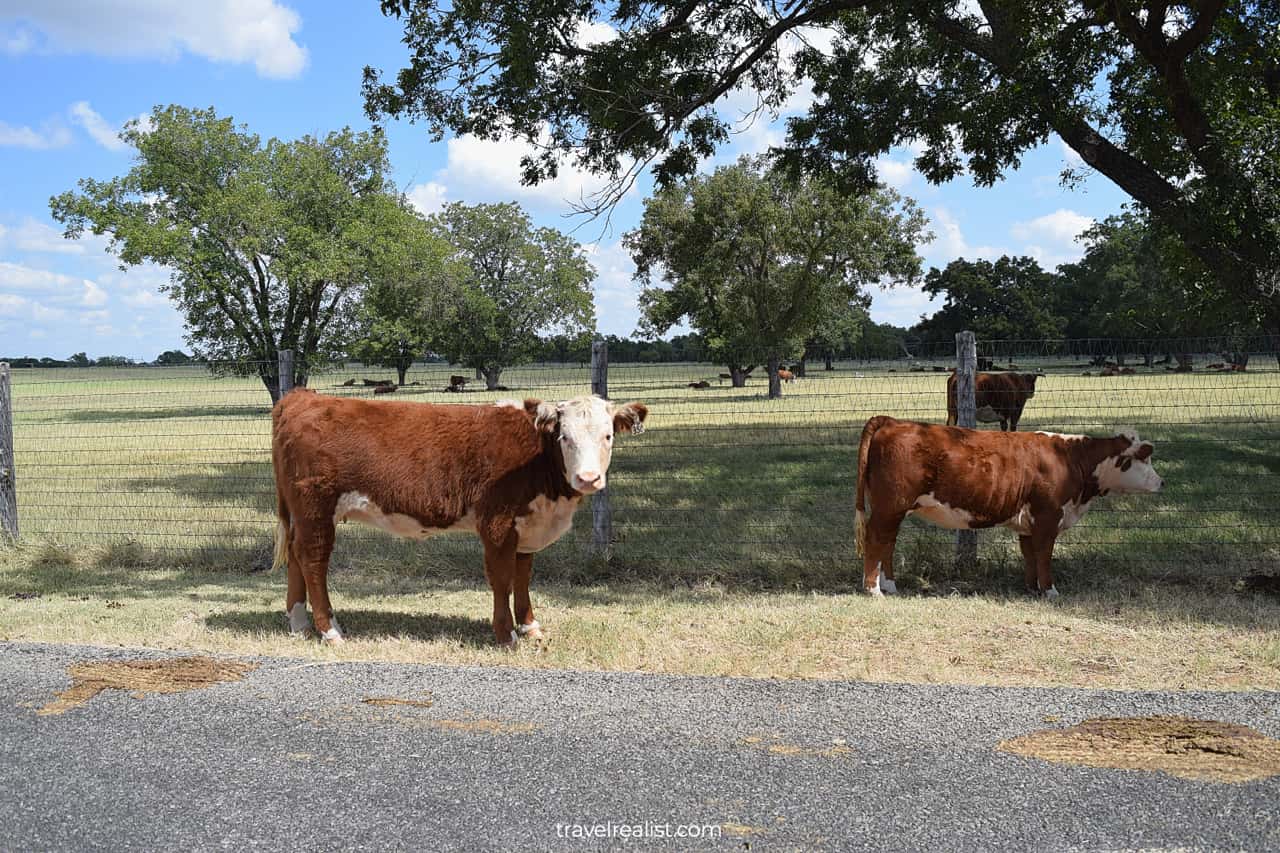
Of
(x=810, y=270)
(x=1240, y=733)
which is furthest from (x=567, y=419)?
(x=810, y=270)

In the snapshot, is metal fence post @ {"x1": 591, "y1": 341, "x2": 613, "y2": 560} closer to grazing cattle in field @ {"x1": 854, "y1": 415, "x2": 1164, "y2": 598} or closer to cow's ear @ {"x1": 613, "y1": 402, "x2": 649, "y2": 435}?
cow's ear @ {"x1": 613, "y1": 402, "x2": 649, "y2": 435}

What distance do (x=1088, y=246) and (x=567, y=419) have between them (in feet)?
270

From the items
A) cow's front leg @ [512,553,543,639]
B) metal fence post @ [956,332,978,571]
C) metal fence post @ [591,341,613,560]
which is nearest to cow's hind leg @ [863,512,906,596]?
metal fence post @ [956,332,978,571]

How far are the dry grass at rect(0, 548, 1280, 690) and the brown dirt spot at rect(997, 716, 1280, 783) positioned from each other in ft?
3.21

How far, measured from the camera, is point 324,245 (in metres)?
38.2

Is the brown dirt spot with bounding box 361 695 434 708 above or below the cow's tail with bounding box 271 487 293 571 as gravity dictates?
below

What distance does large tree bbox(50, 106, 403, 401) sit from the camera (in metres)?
37.4

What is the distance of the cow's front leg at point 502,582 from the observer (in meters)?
6.47

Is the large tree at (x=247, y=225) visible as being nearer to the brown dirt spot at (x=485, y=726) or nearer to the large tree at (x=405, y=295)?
the large tree at (x=405, y=295)

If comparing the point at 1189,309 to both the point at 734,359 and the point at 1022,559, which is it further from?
the point at 734,359

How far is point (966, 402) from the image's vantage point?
882cm

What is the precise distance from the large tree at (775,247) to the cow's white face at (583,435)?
2678cm

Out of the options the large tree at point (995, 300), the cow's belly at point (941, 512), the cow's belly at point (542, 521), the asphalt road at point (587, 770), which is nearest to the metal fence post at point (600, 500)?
the cow's belly at point (542, 521)

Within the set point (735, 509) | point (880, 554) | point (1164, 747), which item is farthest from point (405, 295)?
point (1164, 747)
